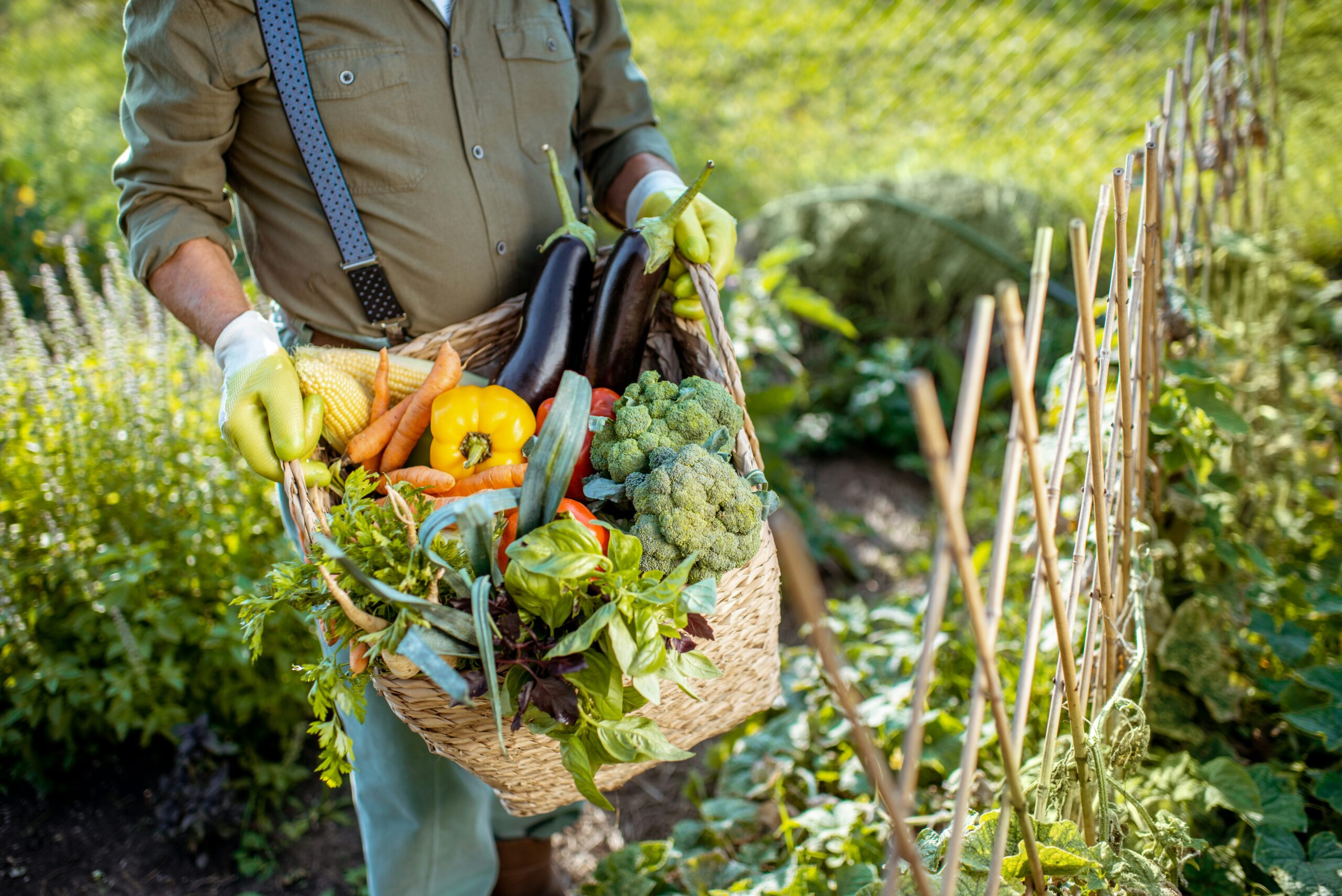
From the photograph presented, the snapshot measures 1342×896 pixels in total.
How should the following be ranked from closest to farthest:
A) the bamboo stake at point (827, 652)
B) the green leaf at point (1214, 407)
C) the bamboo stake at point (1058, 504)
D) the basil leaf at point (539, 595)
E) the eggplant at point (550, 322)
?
the bamboo stake at point (827, 652) < the basil leaf at point (539, 595) < the bamboo stake at point (1058, 504) < the eggplant at point (550, 322) < the green leaf at point (1214, 407)

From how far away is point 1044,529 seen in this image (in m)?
0.97

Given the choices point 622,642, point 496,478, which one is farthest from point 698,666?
point 496,478

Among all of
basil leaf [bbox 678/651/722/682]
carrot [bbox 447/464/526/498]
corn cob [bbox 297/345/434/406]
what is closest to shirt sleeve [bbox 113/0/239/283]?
corn cob [bbox 297/345/434/406]

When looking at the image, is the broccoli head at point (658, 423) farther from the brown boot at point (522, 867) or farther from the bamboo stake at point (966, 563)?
the brown boot at point (522, 867)

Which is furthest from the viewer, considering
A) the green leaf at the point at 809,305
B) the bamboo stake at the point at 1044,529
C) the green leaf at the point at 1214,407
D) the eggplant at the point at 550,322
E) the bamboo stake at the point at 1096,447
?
the green leaf at the point at 809,305

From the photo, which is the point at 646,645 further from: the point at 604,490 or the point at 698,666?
the point at 604,490

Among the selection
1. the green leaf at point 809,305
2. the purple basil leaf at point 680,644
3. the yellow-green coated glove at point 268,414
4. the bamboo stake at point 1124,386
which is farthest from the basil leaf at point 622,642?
the green leaf at point 809,305

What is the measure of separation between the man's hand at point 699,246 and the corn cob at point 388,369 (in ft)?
1.65

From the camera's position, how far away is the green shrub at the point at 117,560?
2.04 m

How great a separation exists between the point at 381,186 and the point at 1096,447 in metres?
1.28

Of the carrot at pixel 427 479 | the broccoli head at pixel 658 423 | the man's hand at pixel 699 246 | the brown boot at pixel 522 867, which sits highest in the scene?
the man's hand at pixel 699 246

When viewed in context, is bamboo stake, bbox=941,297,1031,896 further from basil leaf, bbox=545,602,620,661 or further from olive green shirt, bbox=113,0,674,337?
olive green shirt, bbox=113,0,674,337

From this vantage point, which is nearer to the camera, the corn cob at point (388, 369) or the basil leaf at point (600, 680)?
the basil leaf at point (600, 680)

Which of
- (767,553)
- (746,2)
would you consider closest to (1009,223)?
(767,553)
